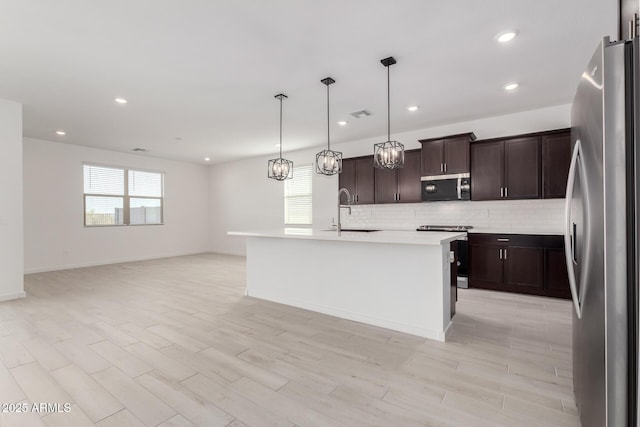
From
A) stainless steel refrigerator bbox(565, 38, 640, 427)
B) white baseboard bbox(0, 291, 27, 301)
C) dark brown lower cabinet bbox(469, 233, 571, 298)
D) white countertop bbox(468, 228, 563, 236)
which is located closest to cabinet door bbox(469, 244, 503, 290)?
dark brown lower cabinet bbox(469, 233, 571, 298)

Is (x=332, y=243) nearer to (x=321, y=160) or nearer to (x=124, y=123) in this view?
(x=321, y=160)

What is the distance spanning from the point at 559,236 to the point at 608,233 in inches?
146

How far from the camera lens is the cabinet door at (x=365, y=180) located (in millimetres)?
5922

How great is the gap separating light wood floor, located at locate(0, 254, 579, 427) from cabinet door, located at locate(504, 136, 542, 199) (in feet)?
5.24

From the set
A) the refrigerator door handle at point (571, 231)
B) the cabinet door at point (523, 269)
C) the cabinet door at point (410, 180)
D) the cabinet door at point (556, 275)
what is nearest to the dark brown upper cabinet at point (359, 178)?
the cabinet door at point (410, 180)

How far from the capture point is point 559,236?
398 centimetres

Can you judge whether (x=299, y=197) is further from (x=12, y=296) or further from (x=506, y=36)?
(x=506, y=36)

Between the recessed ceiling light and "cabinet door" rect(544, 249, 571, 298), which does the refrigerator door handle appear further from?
"cabinet door" rect(544, 249, 571, 298)

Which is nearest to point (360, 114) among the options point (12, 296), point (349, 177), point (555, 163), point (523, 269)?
point (349, 177)

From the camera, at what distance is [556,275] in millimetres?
4012

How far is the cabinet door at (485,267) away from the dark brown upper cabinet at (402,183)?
4.23ft

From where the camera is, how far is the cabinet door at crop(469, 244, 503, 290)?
4449mm

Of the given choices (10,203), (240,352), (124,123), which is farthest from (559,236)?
(10,203)

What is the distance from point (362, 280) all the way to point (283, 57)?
2.47 meters
